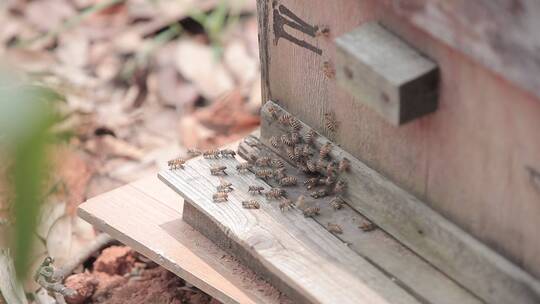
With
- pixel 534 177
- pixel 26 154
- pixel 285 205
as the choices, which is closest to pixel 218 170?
pixel 285 205

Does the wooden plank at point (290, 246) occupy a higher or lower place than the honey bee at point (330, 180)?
lower

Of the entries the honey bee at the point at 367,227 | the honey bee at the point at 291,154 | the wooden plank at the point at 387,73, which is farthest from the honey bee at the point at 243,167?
the wooden plank at the point at 387,73

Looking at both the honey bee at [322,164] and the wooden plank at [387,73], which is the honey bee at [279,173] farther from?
the wooden plank at [387,73]

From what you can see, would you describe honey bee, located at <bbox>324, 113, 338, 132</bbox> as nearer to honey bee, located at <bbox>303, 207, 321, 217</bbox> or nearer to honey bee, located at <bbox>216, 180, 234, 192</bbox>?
honey bee, located at <bbox>303, 207, 321, 217</bbox>

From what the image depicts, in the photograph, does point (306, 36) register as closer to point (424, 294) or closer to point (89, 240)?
point (424, 294)

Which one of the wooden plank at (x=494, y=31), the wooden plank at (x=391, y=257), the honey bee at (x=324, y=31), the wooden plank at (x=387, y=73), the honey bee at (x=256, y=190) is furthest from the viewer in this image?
the honey bee at (x=256, y=190)

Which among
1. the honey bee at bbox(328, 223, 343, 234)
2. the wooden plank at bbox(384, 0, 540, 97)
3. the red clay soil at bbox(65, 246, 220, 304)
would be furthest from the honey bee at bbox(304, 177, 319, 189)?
the wooden plank at bbox(384, 0, 540, 97)

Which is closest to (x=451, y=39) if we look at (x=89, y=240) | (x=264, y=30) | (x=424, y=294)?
(x=424, y=294)

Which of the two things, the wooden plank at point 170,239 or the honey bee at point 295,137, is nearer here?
the wooden plank at point 170,239
